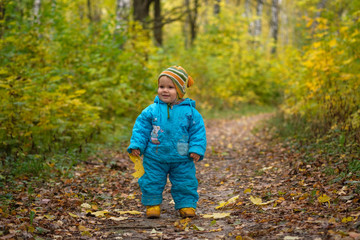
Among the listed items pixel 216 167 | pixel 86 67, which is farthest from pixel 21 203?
pixel 86 67

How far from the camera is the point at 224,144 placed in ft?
30.5

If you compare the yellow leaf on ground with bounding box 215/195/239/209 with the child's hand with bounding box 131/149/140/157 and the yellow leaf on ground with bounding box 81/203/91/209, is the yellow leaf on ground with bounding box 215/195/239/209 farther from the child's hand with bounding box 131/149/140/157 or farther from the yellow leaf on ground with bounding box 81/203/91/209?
the yellow leaf on ground with bounding box 81/203/91/209

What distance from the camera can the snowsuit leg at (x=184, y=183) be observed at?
4.19 meters

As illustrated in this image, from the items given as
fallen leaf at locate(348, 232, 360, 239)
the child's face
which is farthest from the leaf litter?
the child's face

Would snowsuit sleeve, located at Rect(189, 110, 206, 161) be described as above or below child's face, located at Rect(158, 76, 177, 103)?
below

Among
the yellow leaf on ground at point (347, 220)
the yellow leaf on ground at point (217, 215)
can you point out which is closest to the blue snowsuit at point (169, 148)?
the yellow leaf on ground at point (217, 215)

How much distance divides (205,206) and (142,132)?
4.41 ft

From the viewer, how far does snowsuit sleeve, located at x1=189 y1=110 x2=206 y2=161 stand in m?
4.11

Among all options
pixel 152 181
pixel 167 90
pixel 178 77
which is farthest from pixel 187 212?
pixel 178 77

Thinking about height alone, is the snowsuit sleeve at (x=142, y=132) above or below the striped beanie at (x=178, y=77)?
below

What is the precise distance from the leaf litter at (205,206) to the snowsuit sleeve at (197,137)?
69 cm

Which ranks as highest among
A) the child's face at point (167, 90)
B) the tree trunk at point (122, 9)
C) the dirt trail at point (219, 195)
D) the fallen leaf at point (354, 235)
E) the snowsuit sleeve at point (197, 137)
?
the tree trunk at point (122, 9)

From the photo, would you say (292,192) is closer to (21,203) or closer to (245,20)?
(21,203)

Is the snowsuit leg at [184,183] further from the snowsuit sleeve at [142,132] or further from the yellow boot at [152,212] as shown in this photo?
the snowsuit sleeve at [142,132]
